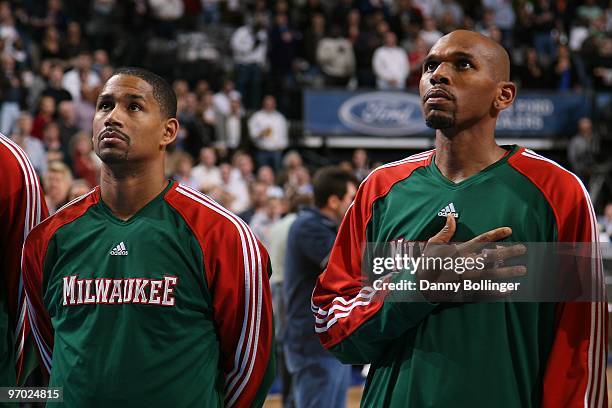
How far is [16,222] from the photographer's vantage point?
3109 mm

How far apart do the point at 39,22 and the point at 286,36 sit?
12.9 feet

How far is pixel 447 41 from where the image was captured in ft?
9.21

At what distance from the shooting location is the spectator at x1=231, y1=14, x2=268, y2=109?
15.6 metres

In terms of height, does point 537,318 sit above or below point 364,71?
below

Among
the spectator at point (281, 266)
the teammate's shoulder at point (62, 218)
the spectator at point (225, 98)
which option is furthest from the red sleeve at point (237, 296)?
the spectator at point (225, 98)

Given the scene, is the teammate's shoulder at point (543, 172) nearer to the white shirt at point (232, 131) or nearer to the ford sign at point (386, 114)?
the white shirt at point (232, 131)

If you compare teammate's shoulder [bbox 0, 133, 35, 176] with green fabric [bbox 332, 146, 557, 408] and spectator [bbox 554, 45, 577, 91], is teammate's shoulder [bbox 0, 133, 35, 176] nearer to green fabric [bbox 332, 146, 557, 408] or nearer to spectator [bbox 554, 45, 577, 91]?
green fabric [bbox 332, 146, 557, 408]

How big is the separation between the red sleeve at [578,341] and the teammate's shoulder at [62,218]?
138 centimetres

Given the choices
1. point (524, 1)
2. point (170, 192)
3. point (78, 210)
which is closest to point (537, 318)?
point (170, 192)

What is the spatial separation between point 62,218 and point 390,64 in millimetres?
13428

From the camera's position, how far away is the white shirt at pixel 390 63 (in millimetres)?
16047

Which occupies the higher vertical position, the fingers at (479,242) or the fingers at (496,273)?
the fingers at (479,242)

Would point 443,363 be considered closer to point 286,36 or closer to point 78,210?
point 78,210

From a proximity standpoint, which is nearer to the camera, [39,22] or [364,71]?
[39,22]
